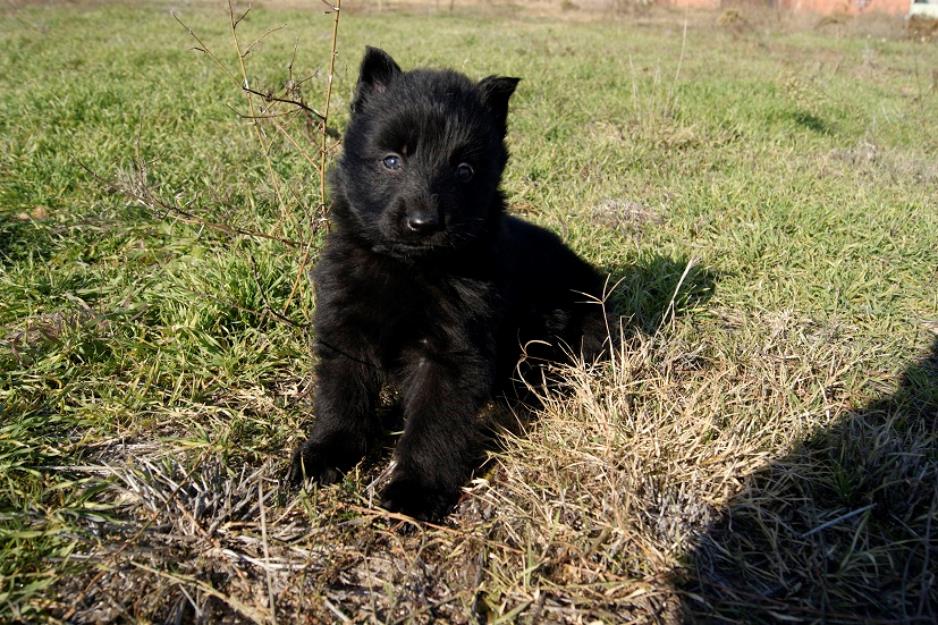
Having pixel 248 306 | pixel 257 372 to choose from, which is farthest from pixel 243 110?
pixel 257 372

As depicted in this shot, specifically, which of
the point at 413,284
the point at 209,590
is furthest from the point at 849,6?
the point at 209,590

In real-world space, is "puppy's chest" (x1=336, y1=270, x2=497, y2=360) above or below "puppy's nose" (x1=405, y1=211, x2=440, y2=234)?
below

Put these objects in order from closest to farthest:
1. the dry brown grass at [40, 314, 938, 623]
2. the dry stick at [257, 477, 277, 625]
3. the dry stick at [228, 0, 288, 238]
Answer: the dry stick at [257, 477, 277, 625] → the dry brown grass at [40, 314, 938, 623] → the dry stick at [228, 0, 288, 238]

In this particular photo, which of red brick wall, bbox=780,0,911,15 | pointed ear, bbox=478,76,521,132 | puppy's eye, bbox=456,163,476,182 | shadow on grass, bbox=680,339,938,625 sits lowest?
shadow on grass, bbox=680,339,938,625

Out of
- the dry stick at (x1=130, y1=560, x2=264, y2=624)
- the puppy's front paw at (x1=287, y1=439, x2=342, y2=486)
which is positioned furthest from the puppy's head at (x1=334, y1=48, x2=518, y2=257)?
the dry stick at (x1=130, y1=560, x2=264, y2=624)

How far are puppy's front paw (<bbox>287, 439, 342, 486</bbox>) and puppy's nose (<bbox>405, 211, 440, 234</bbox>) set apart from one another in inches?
38.5

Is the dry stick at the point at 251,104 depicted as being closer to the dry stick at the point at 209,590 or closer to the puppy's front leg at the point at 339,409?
the puppy's front leg at the point at 339,409

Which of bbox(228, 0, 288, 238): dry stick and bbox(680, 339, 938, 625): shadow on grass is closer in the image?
bbox(680, 339, 938, 625): shadow on grass

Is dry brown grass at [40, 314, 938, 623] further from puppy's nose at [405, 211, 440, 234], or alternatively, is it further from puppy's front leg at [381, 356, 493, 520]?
puppy's nose at [405, 211, 440, 234]

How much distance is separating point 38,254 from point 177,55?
7853mm

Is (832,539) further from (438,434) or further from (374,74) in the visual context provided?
(374,74)

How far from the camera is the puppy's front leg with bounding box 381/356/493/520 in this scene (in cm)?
240

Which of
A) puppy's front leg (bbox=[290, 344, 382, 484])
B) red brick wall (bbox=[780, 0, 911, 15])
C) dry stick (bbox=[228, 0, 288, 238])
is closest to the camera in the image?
puppy's front leg (bbox=[290, 344, 382, 484])

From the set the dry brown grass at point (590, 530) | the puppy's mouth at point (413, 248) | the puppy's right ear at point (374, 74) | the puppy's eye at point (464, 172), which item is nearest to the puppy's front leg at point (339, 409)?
the dry brown grass at point (590, 530)
